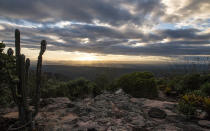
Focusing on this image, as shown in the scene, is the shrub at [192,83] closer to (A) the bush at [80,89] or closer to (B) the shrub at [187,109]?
(A) the bush at [80,89]

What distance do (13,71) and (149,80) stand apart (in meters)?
7.93

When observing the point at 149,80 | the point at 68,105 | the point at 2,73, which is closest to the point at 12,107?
the point at 68,105

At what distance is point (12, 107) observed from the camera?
7.00m

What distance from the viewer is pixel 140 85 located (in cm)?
994

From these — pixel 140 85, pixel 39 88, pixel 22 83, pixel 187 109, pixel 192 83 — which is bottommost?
pixel 192 83

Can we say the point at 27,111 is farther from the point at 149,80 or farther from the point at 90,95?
the point at 149,80

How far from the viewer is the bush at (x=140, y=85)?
392 inches

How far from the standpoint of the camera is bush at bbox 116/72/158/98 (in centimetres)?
995

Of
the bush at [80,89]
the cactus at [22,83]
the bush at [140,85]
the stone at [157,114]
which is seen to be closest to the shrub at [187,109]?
the stone at [157,114]

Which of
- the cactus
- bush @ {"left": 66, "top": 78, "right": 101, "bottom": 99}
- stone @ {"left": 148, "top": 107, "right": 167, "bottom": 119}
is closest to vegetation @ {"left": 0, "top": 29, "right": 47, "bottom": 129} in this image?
the cactus

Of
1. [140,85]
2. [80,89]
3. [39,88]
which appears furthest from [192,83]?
[39,88]

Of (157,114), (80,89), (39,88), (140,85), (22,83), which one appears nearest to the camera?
(22,83)

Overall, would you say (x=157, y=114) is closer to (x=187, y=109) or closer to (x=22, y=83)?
(x=187, y=109)

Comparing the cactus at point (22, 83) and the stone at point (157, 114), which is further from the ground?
the cactus at point (22, 83)
